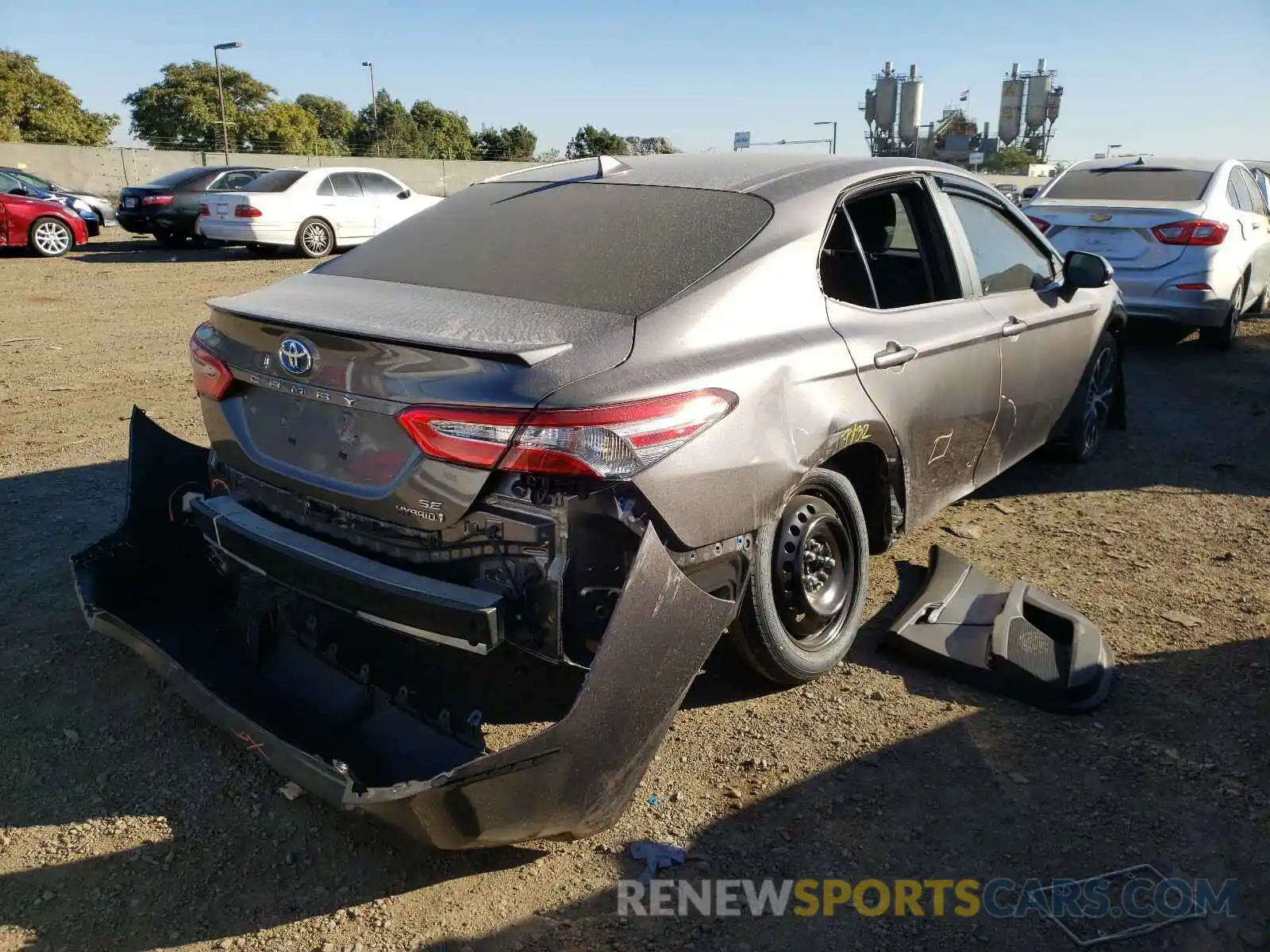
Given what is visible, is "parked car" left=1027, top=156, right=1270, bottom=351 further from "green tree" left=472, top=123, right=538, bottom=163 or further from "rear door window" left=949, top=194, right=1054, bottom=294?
"green tree" left=472, top=123, right=538, bottom=163

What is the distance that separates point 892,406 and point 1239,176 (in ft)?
26.4

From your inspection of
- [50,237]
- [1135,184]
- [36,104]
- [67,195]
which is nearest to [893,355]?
[1135,184]

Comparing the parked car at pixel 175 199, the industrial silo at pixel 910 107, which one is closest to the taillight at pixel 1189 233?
the parked car at pixel 175 199

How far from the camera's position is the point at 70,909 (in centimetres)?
245

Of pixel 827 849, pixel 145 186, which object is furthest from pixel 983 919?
pixel 145 186

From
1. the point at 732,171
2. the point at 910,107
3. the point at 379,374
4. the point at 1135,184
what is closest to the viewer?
the point at 379,374

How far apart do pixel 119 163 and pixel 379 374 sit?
36578mm

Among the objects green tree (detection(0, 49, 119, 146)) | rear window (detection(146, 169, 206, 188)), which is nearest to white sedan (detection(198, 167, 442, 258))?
rear window (detection(146, 169, 206, 188))

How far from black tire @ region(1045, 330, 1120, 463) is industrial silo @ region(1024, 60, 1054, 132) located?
72.4 meters

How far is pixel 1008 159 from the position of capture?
235 feet

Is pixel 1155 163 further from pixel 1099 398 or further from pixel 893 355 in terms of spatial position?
pixel 893 355

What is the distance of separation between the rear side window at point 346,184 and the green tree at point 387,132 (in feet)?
143

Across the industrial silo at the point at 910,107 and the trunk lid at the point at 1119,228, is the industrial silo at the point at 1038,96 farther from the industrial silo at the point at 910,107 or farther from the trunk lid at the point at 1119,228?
the trunk lid at the point at 1119,228

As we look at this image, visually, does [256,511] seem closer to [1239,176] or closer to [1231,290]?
[1231,290]
